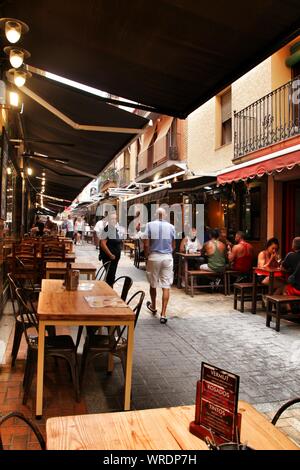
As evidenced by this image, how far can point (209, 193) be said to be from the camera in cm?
1362

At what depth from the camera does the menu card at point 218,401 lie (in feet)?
4.94

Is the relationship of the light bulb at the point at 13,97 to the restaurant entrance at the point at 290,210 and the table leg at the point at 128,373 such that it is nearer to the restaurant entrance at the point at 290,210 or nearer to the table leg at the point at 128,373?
the table leg at the point at 128,373

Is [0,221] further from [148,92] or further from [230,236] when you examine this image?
[230,236]

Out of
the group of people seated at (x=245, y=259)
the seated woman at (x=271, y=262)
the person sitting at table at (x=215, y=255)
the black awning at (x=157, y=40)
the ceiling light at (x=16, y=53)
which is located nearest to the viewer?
the black awning at (x=157, y=40)

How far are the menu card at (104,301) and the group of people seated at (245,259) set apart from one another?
384cm

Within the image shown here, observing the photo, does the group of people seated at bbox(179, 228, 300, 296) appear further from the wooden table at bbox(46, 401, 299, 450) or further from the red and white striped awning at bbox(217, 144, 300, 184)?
the wooden table at bbox(46, 401, 299, 450)

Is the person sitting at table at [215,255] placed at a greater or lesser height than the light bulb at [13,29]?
lesser

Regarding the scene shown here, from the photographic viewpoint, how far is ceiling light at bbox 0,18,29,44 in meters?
3.80

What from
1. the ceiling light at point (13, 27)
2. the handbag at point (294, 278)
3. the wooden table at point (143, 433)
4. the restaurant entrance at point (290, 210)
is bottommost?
the wooden table at point (143, 433)

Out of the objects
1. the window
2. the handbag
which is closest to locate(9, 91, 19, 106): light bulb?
the handbag

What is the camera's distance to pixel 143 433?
65.1 inches

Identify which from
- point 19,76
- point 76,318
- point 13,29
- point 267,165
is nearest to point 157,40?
point 13,29

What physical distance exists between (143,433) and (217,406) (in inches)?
13.1

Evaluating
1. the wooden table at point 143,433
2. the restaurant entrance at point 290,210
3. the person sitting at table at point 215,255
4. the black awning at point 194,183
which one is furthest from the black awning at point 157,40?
the restaurant entrance at point 290,210
